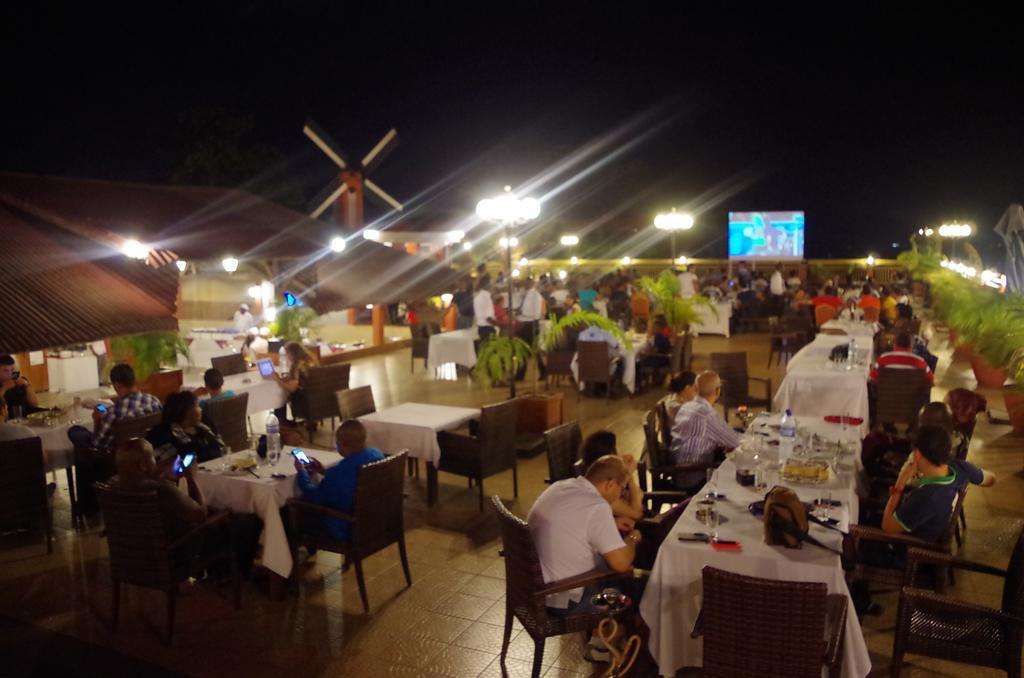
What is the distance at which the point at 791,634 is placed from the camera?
131 inches

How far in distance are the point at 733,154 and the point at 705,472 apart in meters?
45.7

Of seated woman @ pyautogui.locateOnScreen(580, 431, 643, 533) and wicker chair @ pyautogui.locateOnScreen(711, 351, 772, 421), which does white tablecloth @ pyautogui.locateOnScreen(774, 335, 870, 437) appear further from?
seated woman @ pyautogui.locateOnScreen(580, 431, 643, 533)

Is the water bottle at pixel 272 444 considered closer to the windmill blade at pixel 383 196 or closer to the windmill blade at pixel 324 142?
the windmill blade at pixel 324 142

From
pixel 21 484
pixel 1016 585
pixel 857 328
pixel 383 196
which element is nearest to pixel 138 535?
pixel 21 484

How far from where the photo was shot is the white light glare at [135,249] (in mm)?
6828

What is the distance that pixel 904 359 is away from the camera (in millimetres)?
8555

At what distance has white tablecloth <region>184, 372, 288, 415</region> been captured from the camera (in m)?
8.85

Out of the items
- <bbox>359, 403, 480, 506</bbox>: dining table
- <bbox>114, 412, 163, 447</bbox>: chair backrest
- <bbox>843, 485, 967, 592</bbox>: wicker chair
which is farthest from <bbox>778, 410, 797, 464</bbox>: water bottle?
<bbox>114, 412, 163, 447</bbox>: chair backrest

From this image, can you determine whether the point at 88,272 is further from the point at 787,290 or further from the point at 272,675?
the point at 787,290

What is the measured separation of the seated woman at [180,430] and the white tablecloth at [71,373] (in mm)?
7502

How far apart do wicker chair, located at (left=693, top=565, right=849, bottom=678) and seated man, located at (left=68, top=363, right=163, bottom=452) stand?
5.16m

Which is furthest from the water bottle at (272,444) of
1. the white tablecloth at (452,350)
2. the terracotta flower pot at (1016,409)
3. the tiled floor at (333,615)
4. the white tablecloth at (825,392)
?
the terracotta flower pot at (1016,409)

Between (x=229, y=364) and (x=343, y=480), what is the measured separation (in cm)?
514

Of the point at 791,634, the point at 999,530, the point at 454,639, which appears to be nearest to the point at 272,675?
the point at 454,639
